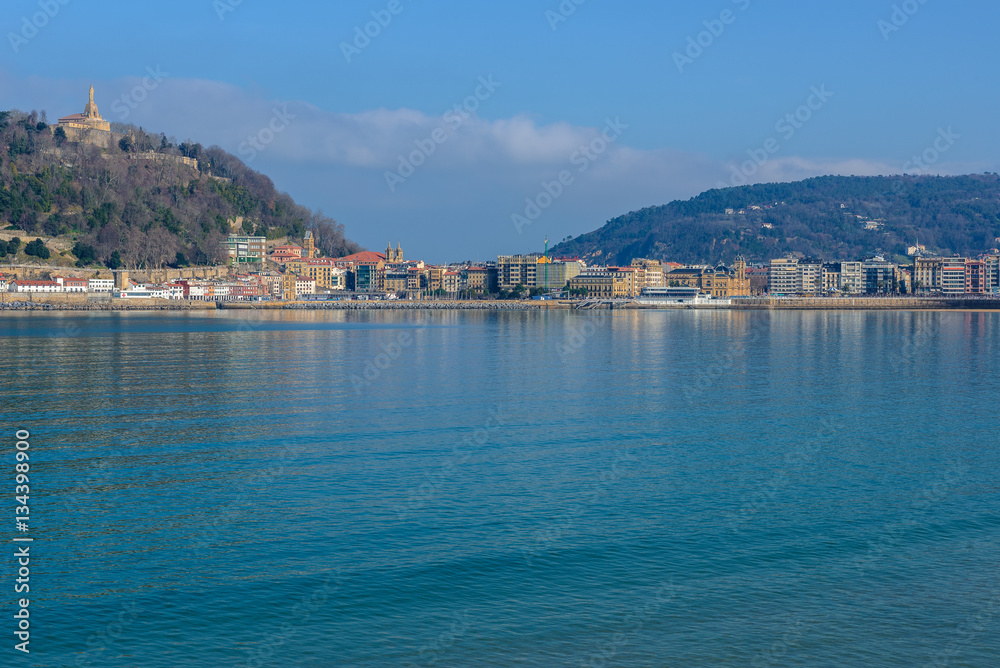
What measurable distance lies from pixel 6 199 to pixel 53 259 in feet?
25.1

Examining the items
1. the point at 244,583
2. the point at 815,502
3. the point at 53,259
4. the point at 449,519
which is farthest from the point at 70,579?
the point at 53,259

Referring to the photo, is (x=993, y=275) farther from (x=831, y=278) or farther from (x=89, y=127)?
(x=89, y=127)

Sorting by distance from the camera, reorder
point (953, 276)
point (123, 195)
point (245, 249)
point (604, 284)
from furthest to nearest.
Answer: point (953, 276)
point (604, 284)
point (245, 249)
point (123, 195)

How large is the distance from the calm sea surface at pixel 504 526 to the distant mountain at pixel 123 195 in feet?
241

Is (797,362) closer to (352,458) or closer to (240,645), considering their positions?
(352,458)

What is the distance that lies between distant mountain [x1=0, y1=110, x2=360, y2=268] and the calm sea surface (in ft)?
241

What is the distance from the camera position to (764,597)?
7590 millimetres

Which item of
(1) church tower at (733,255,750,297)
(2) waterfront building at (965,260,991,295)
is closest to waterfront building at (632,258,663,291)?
(1) church tower at (733,255,750,297)

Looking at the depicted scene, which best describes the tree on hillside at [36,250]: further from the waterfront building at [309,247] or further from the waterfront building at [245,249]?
the waterfront building at [309,247]

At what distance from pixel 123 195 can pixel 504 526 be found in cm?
9268

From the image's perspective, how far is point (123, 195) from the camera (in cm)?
9162

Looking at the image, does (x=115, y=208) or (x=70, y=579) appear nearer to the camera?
(x=70, y=579)

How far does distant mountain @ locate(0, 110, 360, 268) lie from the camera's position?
8525cm

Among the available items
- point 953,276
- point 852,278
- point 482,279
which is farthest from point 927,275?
point 482,279
